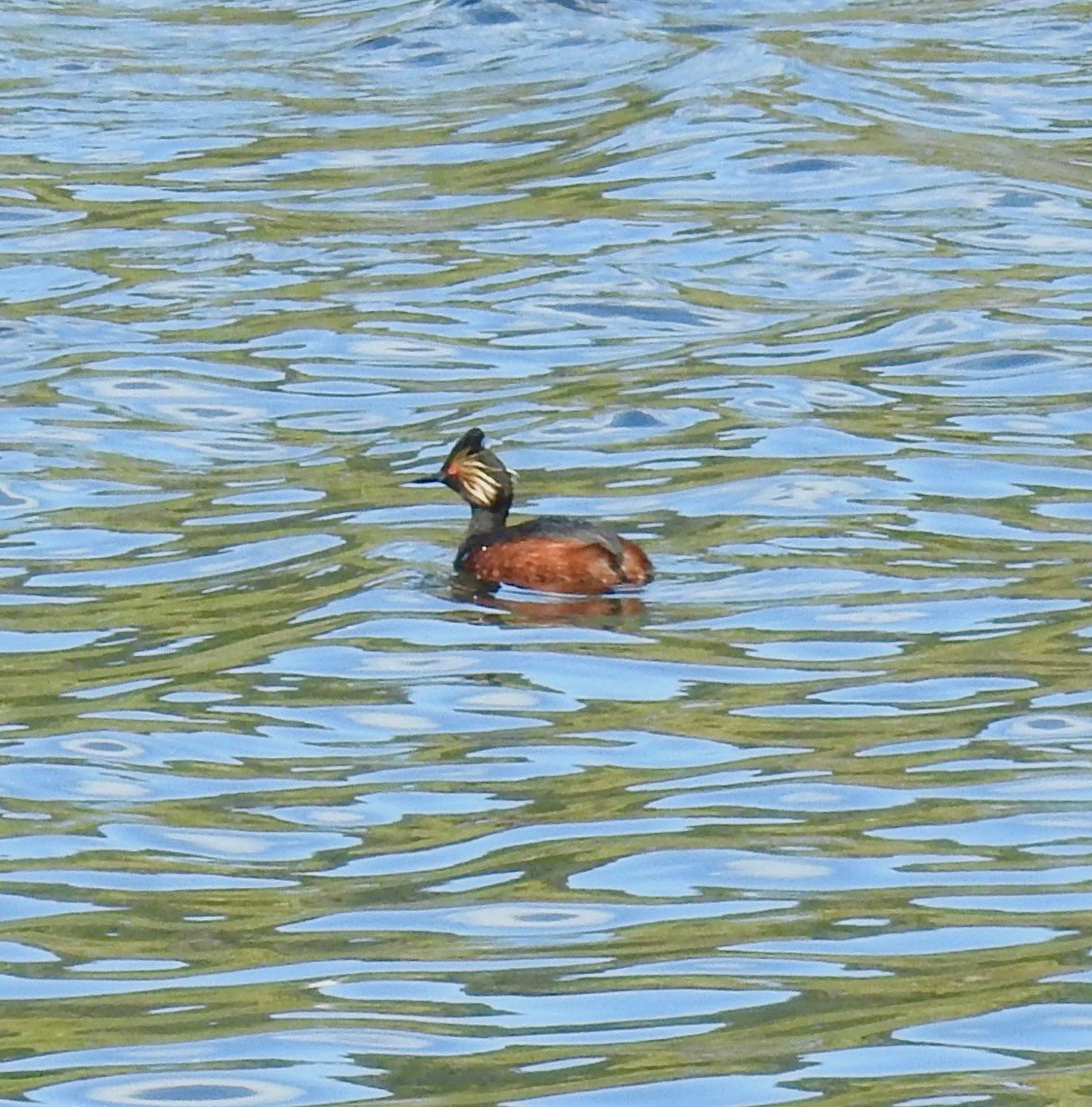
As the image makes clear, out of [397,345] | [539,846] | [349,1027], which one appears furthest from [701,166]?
[349,1027]

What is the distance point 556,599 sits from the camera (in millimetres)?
11227

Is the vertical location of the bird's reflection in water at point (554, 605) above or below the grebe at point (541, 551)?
below

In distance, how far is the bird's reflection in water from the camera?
35.6ft

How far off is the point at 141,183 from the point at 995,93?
7084 mm

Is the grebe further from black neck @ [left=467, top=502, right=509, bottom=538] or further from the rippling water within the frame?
the rippling water

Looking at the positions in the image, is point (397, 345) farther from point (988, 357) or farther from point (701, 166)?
point (701, 166)

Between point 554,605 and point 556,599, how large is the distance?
52 millimetres

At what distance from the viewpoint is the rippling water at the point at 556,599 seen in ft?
22.4

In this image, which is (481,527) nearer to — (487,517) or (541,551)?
(487,517)

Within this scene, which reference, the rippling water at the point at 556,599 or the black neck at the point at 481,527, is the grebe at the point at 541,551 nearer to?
the black neck at the point at 481,527

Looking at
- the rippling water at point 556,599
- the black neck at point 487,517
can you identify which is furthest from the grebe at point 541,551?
the rippling water at point 556,599

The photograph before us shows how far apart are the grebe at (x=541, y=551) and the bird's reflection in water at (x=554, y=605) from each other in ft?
0.14

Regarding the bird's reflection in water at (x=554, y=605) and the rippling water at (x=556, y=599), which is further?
the bird's reflection in water at (x=554, y=605)

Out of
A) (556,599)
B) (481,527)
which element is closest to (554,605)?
(556,599)
